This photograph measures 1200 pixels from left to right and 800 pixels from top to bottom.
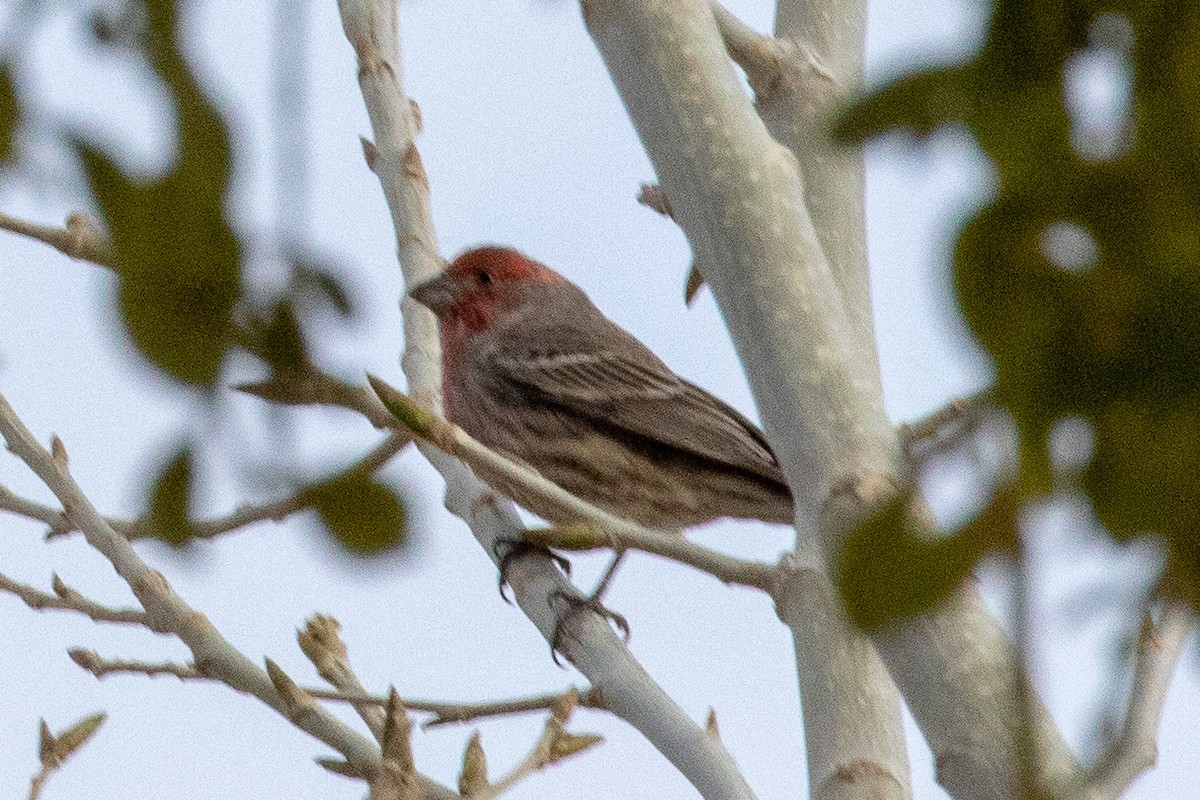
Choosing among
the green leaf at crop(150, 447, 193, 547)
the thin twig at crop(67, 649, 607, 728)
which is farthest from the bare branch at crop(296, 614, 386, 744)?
the green leaf at crop(150, 447, 193, 547)

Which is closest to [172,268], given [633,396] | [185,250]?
[185,250]

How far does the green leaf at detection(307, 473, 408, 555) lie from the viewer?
1621 mm

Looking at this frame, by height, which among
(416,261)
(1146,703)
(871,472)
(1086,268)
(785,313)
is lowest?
(1086,268)

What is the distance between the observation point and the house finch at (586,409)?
7445 millimetres

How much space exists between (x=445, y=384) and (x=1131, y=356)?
6.88 meters

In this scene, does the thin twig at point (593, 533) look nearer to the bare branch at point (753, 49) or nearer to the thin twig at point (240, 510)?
the thin twig at point (240, 510)

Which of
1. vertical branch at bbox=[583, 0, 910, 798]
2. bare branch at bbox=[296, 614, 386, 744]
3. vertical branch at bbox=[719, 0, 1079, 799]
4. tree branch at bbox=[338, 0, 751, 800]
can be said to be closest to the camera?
vertical branch at bbox=[719, 0, 1079, 799]

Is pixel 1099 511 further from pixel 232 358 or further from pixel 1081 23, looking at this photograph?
pixel 232 358

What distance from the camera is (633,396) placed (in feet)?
26.1

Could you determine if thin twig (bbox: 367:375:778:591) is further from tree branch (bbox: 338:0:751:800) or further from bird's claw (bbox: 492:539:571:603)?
bird's claw (bbox: 492:539:571:603)

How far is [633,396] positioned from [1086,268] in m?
6.72

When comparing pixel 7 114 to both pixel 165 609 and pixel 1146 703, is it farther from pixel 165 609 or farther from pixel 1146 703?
pixel 165 609

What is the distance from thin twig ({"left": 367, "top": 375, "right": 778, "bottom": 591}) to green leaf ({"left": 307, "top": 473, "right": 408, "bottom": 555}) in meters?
1.78

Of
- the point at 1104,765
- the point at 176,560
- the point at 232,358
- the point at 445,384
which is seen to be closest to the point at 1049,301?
the point at 1104,765
